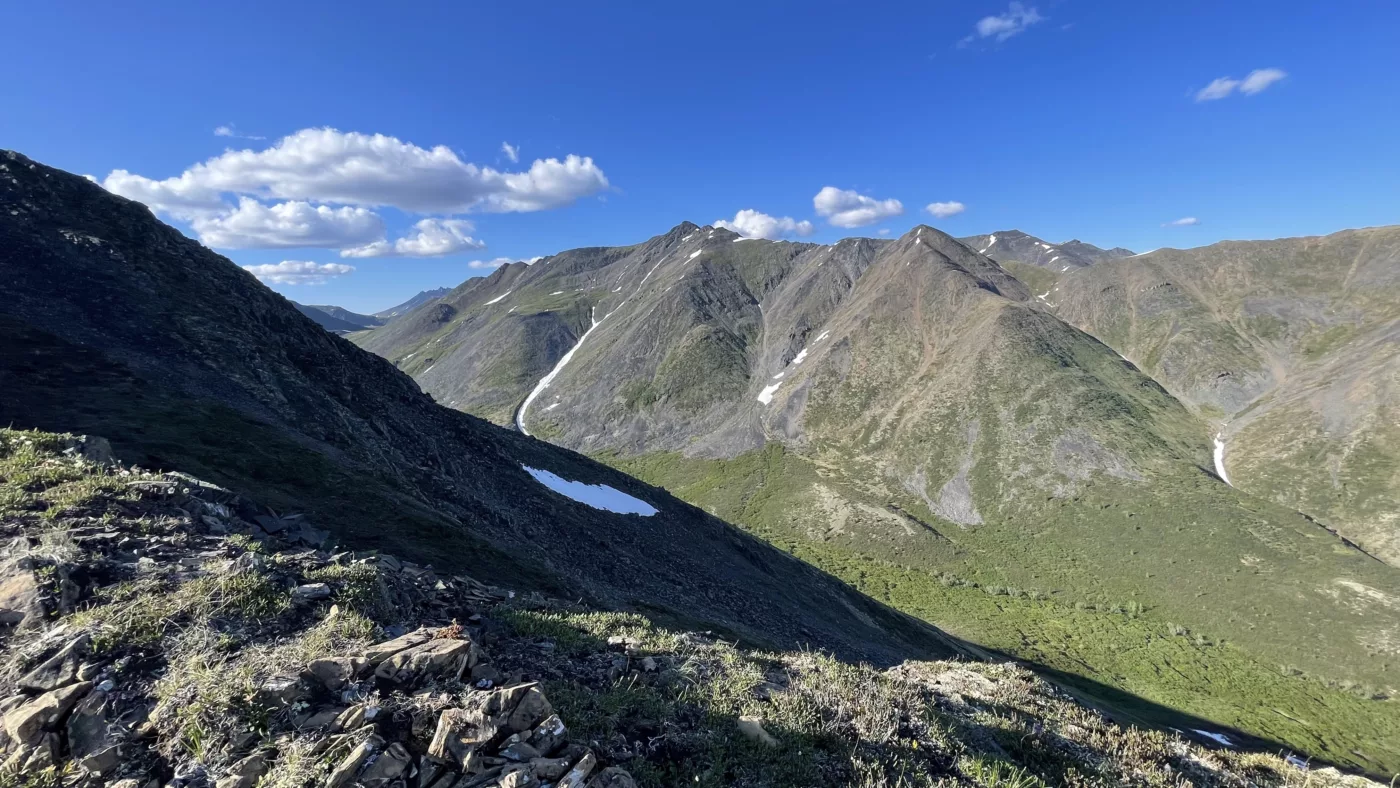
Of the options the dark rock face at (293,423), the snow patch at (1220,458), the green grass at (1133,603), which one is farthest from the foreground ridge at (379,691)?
the snow patch at (1220,458)

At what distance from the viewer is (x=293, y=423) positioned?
26828 millimetres

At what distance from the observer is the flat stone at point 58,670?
577 centimetres

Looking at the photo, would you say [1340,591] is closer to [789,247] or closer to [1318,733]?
[1318,733]

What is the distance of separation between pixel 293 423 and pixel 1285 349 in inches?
6123

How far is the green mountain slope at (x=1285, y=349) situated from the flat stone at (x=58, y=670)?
97410 mm

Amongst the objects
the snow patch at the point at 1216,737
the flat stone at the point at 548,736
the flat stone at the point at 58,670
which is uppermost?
the flat stone at the point at 58,670

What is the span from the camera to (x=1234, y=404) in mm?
97188

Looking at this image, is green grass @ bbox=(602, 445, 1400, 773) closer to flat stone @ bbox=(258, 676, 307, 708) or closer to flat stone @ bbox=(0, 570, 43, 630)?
flat stone @ bbox=(258, 676, 307, 708)

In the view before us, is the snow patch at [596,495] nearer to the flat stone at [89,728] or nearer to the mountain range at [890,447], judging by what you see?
the mountain range at [890,447]

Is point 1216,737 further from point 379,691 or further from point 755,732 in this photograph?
point 379,691

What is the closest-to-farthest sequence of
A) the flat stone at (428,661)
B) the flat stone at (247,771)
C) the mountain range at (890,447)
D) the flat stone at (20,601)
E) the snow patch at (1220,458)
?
the flat stone at (247,771) < the flat stone at (428,661) < the flat stone at (20,601) < the mountain range at (890,447) < the snow patch at (1220,458)

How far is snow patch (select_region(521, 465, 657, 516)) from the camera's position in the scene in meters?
41.7

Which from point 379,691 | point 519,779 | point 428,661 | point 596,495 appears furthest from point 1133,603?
point 379,691

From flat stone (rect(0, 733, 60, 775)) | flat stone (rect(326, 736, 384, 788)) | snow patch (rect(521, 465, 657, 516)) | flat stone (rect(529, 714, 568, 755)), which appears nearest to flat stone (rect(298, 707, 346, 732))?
flat stone (rect(326, 736, 384, 788))
